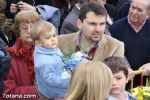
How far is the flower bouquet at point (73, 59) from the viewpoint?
460cm

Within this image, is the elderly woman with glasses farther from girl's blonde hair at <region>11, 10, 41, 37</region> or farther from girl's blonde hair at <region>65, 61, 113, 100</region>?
girl's blonde hair at <region>65, 61, 113, 100</region>

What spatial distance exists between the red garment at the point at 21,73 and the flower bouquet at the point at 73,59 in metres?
0.46

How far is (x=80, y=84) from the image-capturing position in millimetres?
3391

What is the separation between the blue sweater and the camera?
452 centimetres

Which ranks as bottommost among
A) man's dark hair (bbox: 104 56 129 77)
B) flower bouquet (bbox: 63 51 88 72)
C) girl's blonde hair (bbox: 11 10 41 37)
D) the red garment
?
the red garment

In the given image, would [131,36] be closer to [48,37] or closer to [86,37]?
[86,37]

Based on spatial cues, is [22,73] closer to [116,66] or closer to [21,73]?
[21,73]

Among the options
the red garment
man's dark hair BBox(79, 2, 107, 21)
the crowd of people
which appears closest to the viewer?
the crowd of people

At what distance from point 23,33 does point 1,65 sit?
586mm

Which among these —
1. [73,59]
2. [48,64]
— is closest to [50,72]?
[48,64]

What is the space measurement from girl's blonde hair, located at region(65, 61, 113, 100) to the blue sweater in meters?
1.04

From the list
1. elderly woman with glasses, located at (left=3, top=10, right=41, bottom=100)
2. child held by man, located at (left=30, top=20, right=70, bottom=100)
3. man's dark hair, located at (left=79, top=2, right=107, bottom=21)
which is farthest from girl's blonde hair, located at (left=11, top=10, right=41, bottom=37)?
child held by man, located at (left=30, top=20, right=70, bottom=100)

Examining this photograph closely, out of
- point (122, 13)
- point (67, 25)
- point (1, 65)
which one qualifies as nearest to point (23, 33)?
point (1, 65)

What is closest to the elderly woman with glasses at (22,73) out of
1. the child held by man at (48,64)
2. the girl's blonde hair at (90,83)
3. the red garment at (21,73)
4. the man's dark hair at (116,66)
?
the red garment at (21,73)
